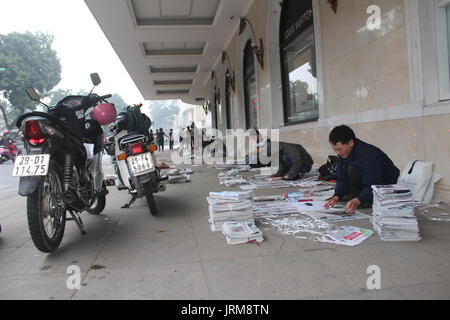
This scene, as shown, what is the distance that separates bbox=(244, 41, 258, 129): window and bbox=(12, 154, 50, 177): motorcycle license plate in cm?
883

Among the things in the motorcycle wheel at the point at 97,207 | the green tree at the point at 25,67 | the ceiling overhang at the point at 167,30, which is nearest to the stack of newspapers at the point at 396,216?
the motorcycle wheel at the point at 97,207

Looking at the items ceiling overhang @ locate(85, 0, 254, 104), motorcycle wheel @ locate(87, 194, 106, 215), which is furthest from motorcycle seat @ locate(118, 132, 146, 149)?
ceiling overhang @ locate(85, 0, 254, 104)

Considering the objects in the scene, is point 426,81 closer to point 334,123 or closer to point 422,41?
point 422,41

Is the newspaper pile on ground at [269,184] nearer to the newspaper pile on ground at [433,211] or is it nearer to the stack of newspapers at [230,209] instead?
the newspaper pile on ground at [433,211]

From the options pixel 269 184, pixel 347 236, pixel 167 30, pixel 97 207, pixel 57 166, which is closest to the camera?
pixel 347 236

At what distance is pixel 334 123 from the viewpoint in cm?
553

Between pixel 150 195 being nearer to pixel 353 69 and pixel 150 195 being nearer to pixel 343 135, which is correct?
pixel 343 135

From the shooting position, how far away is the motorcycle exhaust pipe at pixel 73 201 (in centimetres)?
274

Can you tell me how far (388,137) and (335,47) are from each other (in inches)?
73.8

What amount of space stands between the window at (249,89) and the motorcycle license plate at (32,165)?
8828 mm

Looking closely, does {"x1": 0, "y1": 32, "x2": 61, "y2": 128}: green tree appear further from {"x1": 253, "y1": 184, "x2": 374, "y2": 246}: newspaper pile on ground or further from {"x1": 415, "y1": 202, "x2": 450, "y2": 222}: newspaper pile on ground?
{"x1": 415, "y1": 202, "x2": 450, "y2": 222}: newspaper pile on ground

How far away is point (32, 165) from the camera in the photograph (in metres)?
2.46

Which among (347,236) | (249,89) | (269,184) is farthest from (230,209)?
(249,89)

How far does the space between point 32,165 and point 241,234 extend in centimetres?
164
